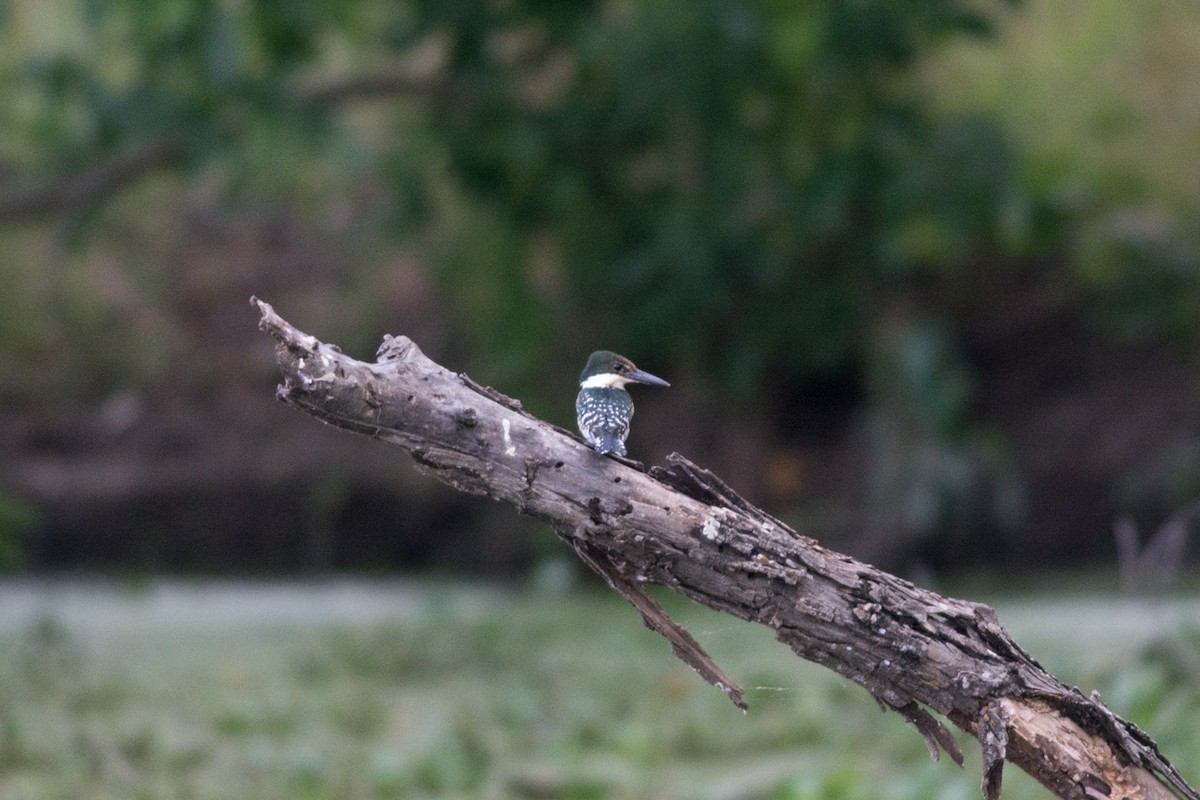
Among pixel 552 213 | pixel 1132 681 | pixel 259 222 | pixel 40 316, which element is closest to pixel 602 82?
pixel 552 213

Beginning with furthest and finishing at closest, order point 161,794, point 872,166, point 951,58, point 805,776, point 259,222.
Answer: point 259,222 < point 951,58 < point 872,166 < point 161,794 < point 805,776

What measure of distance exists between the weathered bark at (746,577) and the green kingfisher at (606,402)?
51 millimetres

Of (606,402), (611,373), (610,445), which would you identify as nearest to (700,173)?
(611,373)

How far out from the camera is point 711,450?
8.16 metres

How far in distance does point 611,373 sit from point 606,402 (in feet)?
0.64

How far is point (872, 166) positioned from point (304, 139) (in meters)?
2.65

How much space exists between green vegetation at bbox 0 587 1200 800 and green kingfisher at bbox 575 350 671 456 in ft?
3.48

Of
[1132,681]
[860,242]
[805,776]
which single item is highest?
[860,242]

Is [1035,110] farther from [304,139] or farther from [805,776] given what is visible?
[805,776]

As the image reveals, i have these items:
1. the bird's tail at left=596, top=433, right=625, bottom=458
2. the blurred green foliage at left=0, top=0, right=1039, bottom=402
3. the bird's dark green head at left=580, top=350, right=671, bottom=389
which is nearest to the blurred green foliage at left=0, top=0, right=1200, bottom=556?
the blurred green foliage at left=0, top=0, right=1039, bottom=402

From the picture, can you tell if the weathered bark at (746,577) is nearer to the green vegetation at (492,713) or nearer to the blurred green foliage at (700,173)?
the green vegetation at (492,713)

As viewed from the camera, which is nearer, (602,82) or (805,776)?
(805,776)

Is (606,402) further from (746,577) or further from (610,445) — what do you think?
(746,577)

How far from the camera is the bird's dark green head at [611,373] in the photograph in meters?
2.03
